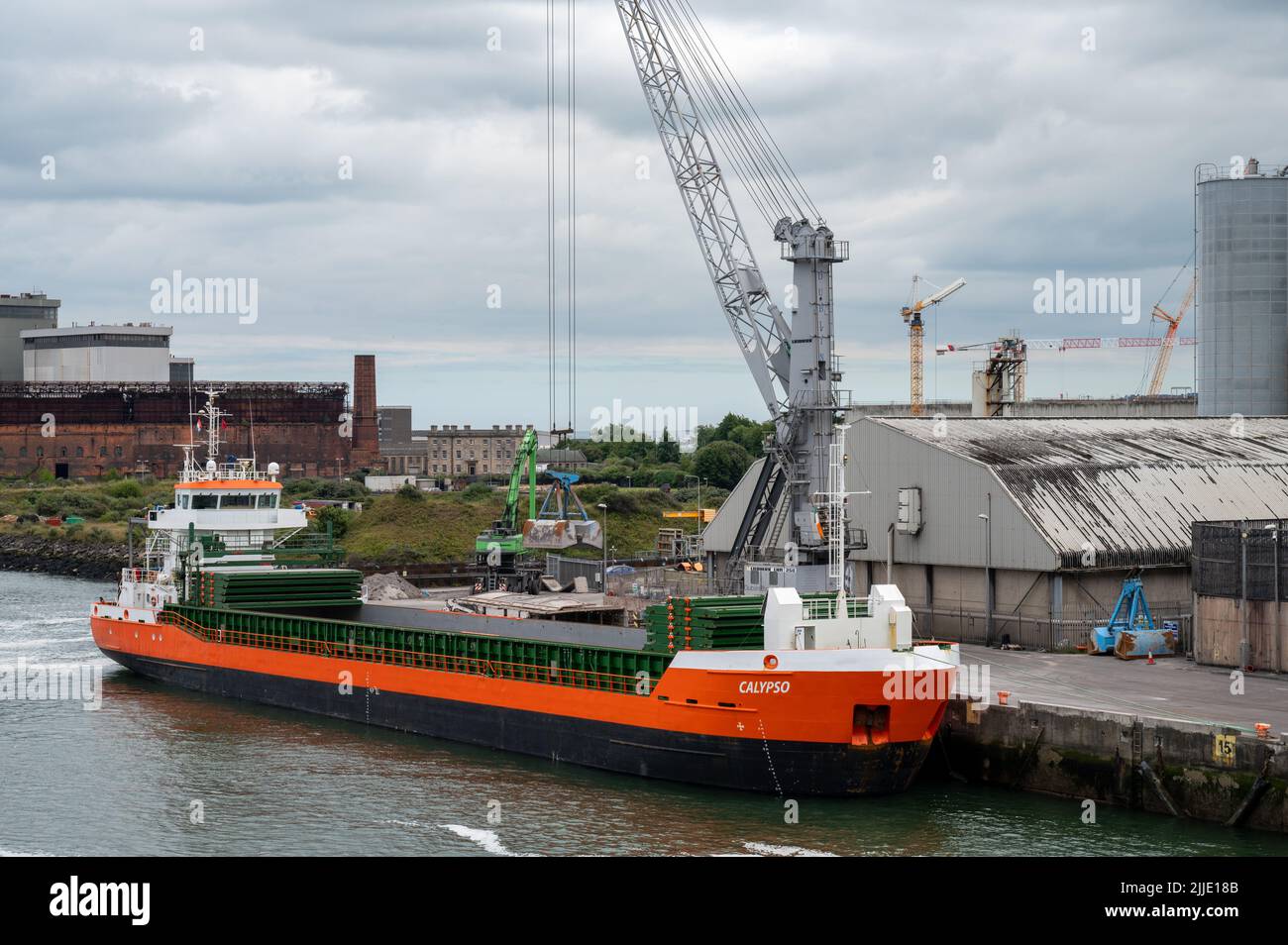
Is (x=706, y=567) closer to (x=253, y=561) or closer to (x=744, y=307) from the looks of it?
(x=744, y=307)

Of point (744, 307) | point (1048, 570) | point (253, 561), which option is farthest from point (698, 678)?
point (253, 561)

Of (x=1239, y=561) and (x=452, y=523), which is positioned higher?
(x=1239, y=561)

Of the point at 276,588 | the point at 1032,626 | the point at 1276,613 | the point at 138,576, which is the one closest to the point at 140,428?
the point at 138,576

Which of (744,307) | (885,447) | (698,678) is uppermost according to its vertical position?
(744,307)

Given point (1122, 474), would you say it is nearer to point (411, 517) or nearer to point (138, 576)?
point (138, 576)

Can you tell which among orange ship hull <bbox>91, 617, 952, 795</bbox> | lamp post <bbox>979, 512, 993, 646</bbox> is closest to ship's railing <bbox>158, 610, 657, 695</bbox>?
orange ship hull <bbox>91, 617, 952, 795</bbox>

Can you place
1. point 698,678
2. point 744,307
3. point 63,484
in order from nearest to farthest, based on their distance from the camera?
point 698,678 < point 744,307 < point 63,484

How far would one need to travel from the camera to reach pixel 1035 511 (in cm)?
4069

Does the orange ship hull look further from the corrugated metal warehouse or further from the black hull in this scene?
the corrugated metal warehouse

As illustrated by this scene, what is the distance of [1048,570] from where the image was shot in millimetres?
39438

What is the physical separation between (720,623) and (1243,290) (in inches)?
1542

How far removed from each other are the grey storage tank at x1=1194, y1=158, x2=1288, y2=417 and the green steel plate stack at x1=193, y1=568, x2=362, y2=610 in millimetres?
37017

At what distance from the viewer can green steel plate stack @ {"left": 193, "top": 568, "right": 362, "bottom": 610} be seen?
44.8 meters
